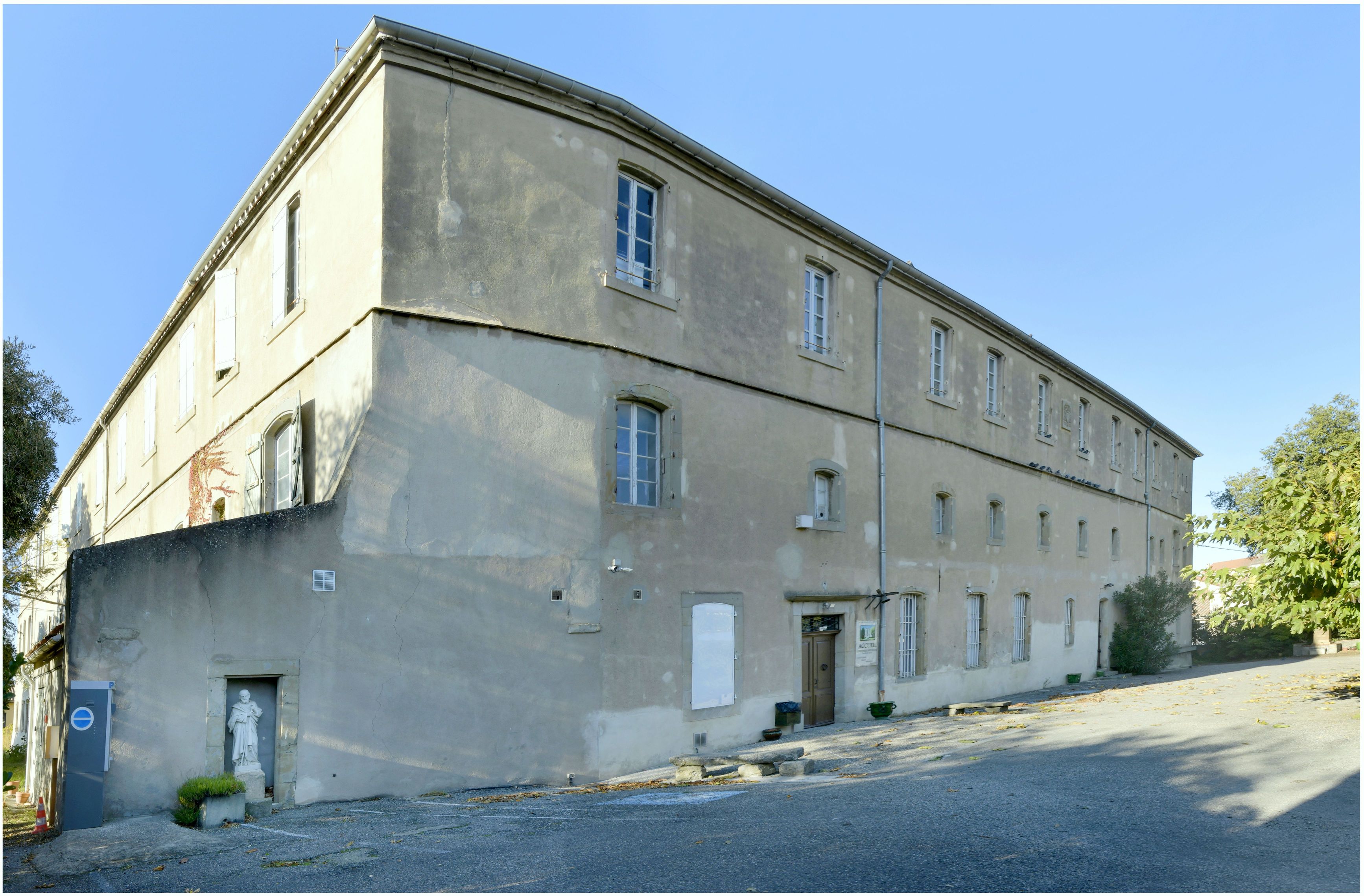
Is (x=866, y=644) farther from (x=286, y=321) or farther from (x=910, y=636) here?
(x=286, y=321)

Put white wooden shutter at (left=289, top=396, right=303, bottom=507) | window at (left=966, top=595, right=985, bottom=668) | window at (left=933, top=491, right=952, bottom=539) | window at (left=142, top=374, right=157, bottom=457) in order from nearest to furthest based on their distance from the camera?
1. white wooden shutter at (left=289, top=396, right=303, bottom=507)
2. window at (left=933, top=491, right=952, bottom=539)
3. window at (left=966, top=595, right=985, bottom=668)
4. window at (left=142, top=374, right=157, bottom=457)

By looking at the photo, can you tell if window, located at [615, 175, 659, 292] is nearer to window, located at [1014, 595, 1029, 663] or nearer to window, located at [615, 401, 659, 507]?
window, located at [615, 401, 659, 507]

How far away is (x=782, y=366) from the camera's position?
15852mm

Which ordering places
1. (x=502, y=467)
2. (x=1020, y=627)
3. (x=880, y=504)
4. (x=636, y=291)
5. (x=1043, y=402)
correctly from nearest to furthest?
(x=502, y=467)
(x=636, y=291)
(x=880, y=504)
(x=1020, y=627)
(x=1043, y=402)

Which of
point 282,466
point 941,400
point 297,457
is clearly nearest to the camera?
point 297,457

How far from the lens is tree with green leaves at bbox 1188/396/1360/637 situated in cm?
1191

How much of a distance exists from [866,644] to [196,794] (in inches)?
433

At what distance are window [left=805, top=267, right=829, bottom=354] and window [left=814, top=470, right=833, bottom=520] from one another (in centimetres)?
211

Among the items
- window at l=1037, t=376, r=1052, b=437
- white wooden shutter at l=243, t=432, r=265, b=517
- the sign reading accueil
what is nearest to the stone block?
the sign reading accueil

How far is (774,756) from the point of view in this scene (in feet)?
39.4

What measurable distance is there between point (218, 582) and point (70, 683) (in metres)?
1.57

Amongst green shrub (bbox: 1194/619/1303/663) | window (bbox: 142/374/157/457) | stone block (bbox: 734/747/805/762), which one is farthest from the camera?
green shrub (bbox: 1194/619/1303/663)

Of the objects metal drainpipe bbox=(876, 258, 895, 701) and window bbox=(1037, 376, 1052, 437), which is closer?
metal drainpipe bbox=(876, 258, 895, 701)

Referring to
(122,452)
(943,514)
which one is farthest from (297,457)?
(122,452)
